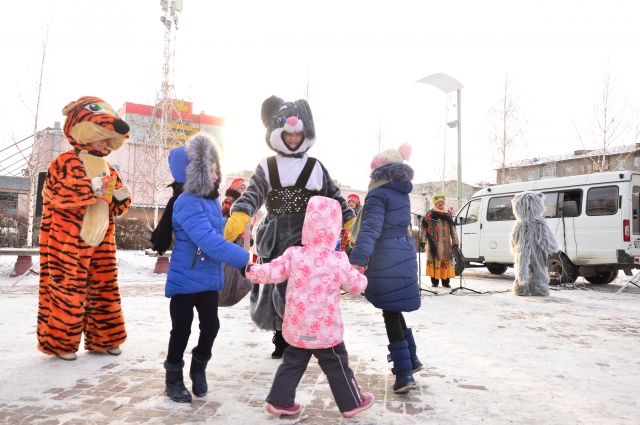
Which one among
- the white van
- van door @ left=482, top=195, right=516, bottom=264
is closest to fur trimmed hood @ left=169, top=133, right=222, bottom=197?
the white van

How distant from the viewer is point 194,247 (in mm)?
2820

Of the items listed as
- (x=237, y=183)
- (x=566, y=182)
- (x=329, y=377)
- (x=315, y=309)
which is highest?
(x=566, y=182)

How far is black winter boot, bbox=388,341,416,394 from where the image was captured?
2.96 m

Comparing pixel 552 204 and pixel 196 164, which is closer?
pixel 196 164

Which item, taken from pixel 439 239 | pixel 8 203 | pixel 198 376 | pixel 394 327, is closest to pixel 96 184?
pixel 198 376

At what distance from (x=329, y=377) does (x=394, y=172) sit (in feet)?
4.86

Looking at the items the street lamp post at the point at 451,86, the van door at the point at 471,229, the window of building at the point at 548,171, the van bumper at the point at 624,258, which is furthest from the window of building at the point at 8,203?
the window of building at the point at 548,171

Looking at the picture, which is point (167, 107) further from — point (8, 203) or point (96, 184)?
point (96, 184)

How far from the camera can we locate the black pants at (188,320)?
2803 millimetres

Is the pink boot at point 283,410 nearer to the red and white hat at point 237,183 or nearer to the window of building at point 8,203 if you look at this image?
the red and white hat at point 237,183

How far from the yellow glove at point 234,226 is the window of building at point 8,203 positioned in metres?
12.6

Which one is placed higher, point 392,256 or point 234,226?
point 234,226

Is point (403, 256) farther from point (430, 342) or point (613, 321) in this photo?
point (613, 321)

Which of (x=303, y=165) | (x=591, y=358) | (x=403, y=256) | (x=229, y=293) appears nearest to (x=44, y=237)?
(x=229, y=293)
